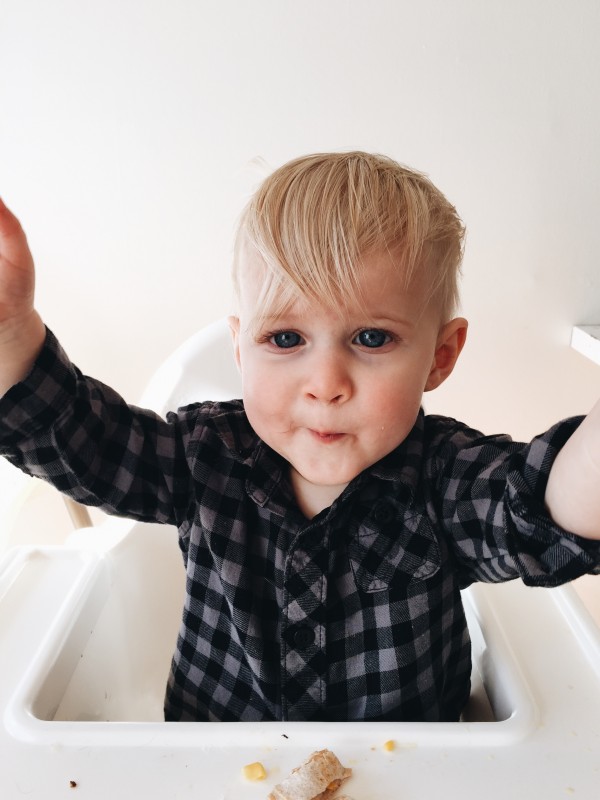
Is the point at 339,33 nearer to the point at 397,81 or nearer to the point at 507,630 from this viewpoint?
the point at 397,81

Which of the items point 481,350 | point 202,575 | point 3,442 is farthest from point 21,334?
point 481,350

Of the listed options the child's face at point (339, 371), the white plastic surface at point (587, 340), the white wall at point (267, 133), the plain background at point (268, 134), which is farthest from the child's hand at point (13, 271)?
the white plastic surface at point (587, 340)

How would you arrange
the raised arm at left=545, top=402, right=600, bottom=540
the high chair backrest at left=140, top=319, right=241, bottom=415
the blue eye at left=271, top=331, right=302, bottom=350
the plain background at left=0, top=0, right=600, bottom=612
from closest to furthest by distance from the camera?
1. the raised arm at left=545, top=402, right=600, bottom=540
2. the blue eye at left=271, top=331, right=302, bottom=350
3. the high chair backrest at left=140, top=319, right=241, bottom=415
4. the plain background at left=0, top=0, right=600, bottom=612

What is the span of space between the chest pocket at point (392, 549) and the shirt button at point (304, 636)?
5cm

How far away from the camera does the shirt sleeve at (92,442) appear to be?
49cm

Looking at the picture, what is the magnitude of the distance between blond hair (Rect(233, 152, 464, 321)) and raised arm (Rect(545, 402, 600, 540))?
15 centimetres

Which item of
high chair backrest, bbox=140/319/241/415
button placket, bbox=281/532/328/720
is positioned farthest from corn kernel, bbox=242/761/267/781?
high chair backrest, bbox=140/319/241/415

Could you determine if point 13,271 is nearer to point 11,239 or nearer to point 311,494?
point 11,239

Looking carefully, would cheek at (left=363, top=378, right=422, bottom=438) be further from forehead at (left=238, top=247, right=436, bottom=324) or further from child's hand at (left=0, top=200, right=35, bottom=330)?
child's hand at (left=0, top=200, right=35, bottom=330)

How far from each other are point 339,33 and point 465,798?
3.27 feet

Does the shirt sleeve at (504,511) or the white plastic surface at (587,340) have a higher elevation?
the shirt sleeve at (504,511)

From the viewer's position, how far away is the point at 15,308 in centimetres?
46

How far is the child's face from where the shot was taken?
0.48 metres

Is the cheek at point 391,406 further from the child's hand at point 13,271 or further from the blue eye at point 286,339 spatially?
the child's hand at point 13,271
